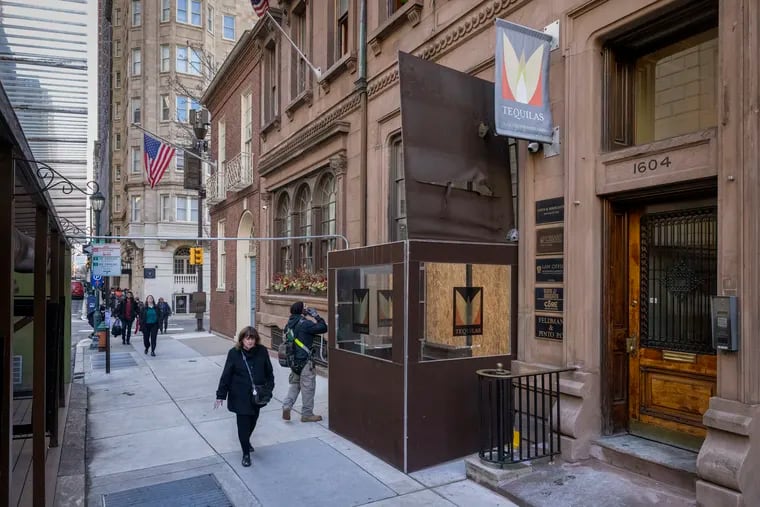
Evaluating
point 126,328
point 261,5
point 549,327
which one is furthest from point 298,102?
point 126,328

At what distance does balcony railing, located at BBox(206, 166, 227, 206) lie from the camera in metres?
21.2

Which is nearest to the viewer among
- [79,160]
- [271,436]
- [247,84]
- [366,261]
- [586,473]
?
[79,160]

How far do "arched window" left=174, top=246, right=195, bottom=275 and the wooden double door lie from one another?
133ft

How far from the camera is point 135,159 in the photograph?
149 feet

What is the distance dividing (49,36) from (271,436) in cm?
591

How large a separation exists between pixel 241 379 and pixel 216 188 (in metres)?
16.2

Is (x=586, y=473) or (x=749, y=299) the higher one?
(x=749, y=299)

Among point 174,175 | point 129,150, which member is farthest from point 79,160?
point 129,150

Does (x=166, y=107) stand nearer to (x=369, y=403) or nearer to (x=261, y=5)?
(x=261, y=5)

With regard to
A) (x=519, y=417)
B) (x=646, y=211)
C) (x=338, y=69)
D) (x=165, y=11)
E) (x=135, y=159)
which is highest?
(x=165, y=11)

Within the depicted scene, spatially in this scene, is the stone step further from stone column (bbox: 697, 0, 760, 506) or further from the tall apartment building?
the tall apartment building

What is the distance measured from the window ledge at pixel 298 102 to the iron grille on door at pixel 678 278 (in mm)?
9126

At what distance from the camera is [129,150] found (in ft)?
150

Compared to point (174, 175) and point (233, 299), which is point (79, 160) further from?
point (174, 175)
